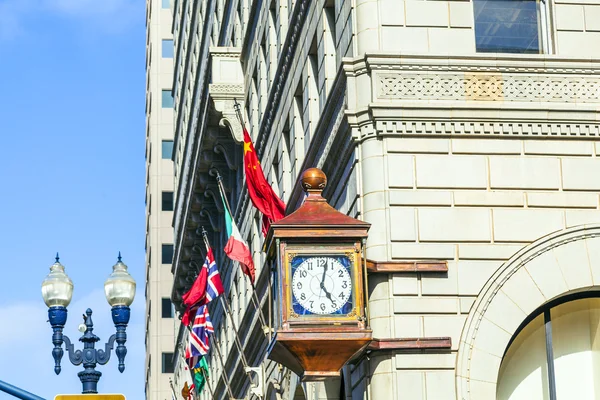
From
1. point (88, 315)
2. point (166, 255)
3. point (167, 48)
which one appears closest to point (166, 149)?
point (166, 255)

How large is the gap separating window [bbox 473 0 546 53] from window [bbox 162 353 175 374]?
71.8 meters

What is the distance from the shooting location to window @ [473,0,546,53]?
2316 centimetres

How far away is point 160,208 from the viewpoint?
95.8 m

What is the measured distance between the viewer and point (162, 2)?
332ft

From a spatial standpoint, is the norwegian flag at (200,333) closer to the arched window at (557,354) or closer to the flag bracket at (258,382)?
the flag bracket at (258,382)

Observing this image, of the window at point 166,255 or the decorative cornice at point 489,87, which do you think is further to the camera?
the window at point 166,255

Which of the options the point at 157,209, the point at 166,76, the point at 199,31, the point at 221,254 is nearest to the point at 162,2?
the point at 166,76

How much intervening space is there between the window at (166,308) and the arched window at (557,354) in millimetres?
73492

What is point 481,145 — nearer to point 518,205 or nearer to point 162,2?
point 518,205

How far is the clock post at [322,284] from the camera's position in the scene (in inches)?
776

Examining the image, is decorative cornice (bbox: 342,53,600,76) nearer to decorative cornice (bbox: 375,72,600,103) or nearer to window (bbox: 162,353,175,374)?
decorative cornice (bbox: 375,72,600,103)

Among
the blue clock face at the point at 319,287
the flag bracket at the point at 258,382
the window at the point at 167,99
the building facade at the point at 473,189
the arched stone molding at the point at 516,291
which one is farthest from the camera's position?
the window at the point at 167,99

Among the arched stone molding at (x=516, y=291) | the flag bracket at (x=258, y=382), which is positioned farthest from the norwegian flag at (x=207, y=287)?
the arched stone molding at (x=516, y=291)

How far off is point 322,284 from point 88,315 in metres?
5.89
